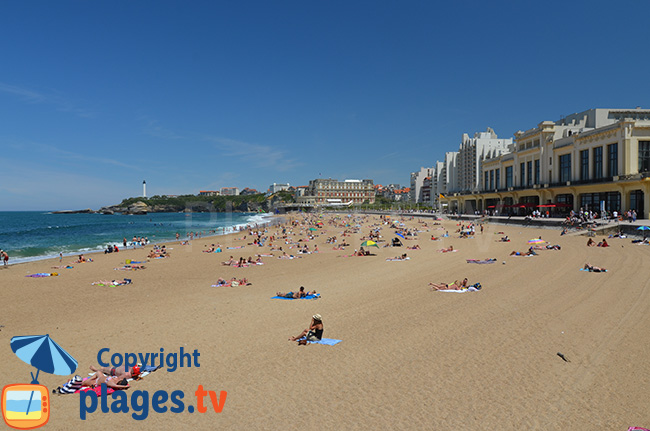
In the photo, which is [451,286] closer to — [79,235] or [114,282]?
[114,282]

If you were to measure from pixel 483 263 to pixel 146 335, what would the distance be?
12679 mm

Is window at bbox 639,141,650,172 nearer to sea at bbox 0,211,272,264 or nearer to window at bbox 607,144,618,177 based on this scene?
window at bbox 607,144,618,177

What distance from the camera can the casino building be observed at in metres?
31.0

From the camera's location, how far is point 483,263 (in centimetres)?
1543

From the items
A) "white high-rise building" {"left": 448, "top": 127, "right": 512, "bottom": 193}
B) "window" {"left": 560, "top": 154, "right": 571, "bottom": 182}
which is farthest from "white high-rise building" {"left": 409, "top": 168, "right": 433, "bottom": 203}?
"window" {"left": 560, "top": 154, "right": 571, "bottom": 182}

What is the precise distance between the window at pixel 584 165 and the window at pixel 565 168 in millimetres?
1855

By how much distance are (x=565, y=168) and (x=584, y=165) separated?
2.88 meters

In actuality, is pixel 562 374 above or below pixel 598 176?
below

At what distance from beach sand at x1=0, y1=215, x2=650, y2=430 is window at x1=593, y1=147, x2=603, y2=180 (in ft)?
83.4

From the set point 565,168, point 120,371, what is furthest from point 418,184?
point 120,371

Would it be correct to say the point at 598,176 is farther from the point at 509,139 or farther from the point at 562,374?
the point at 509,139

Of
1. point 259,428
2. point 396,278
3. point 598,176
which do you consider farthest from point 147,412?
point 598,176

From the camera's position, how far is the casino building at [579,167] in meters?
31.0

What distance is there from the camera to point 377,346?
6.57 meters
